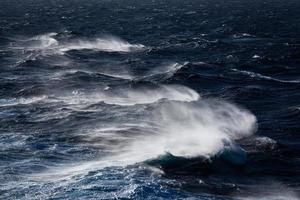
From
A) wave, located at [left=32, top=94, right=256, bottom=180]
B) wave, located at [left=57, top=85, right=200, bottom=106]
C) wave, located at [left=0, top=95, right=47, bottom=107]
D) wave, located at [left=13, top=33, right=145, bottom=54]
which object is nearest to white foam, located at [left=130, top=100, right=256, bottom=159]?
wave, located at [left=32, top=94, right=256, bottom=180]

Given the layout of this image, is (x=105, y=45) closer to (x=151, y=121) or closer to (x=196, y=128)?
(x=151, y=121)

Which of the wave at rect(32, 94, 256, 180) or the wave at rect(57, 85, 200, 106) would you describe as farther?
the wave at rect(57, 85, 200, 106)

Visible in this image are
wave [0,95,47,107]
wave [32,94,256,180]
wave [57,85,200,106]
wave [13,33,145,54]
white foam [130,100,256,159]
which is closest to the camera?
wave [32,94,256,180]

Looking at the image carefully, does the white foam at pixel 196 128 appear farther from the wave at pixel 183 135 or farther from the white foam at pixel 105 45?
the white foam at pixel 105 45

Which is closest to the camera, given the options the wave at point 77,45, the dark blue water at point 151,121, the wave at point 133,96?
the dark blue water at point 151,121

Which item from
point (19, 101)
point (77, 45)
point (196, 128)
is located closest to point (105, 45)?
point (77, 45)

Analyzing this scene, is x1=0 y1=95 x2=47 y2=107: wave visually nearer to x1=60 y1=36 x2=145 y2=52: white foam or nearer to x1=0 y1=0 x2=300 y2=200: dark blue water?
x1=0 y1=0 x2=300 y2=200: dark blue water

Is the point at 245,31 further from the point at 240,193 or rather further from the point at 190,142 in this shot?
the point at 240,193

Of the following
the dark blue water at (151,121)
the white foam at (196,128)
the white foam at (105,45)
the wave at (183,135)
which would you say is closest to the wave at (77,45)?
the white foam at (105,45)
